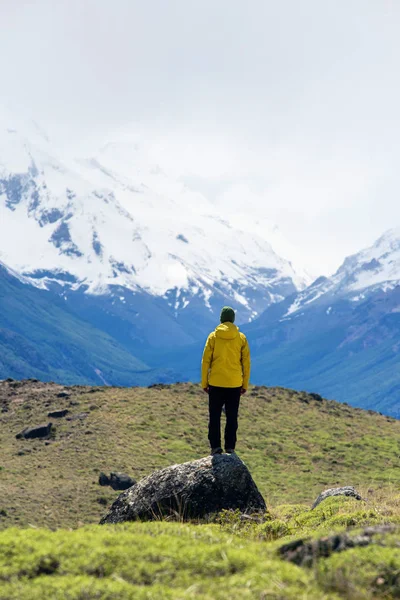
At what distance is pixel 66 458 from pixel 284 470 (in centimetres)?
1374

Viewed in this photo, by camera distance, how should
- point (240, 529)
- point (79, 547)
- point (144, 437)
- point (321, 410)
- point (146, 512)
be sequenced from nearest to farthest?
point (79, 547), point (240, 529), point (146, 512), point (144, 437), point (321, 410)

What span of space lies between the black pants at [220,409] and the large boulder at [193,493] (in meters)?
1.04

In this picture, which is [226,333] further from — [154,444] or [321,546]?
[154,444]

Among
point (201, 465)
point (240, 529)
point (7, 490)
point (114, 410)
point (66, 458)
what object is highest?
point (114, 410)

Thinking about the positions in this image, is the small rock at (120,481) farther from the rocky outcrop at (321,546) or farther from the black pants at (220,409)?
the rocky outcrop at (321,546)

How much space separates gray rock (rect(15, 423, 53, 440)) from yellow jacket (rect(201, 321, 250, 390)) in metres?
34.5

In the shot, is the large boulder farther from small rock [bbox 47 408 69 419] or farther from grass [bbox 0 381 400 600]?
small rock [bbox 47 408 69 419]

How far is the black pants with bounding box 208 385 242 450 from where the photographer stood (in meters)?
19.1

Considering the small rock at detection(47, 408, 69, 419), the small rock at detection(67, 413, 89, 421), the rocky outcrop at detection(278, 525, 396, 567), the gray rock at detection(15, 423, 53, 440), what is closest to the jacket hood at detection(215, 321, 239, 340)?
the rocky outcrop at detection(278, 525, 396, 567)

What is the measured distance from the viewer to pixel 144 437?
52500 millimetres

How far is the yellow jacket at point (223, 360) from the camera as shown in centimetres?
1886

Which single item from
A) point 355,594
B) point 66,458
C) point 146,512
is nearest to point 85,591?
point 355,594

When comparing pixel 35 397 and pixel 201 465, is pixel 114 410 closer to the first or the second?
pixel 35 397

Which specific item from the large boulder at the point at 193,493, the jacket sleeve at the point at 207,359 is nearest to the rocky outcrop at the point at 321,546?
the large boulder at the point at 193,493
